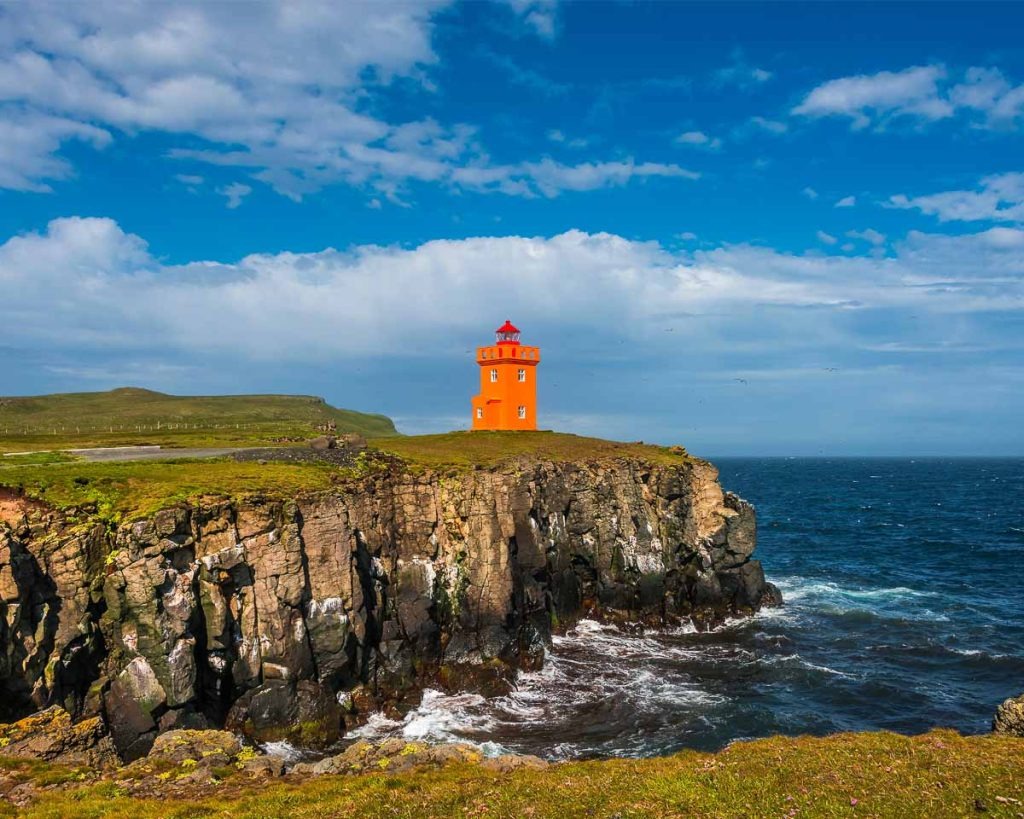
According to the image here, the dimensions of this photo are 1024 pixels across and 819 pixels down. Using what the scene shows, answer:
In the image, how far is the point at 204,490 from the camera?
1394 inches

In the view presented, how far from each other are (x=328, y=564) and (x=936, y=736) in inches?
1134

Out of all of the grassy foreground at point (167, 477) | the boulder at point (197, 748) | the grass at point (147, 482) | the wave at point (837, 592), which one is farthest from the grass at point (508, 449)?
the boulder at point (197, 748)

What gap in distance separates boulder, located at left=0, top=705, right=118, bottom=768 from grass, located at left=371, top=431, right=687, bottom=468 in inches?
1071

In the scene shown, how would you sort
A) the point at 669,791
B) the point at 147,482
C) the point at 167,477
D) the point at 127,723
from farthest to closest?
the point at 167,477
the point at 147,482
the point at 127,723
the point at 669,791

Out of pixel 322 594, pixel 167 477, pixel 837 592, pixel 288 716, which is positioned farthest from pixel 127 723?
pixel 837 592

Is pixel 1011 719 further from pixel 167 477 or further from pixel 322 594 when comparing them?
pixel 167 477

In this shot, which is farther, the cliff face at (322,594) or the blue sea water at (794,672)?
the blue sea water at (794,672)

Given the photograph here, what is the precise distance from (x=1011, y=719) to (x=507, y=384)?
57481mm

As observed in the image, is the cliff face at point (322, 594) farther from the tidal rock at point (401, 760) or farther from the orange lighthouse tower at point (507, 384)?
the orange lighthouse tower at point (507, 384)

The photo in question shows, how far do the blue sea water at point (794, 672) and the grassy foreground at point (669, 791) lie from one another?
38.1 ft

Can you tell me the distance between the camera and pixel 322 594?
36500mm

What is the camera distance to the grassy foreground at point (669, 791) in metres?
18.9

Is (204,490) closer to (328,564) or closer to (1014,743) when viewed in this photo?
(328,564)

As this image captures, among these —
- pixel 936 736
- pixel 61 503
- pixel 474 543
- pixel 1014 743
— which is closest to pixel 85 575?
pixel 61 503
